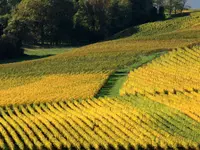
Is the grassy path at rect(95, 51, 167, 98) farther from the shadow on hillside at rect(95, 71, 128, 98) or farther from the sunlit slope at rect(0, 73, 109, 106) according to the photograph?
the sunlit slope at rect(0, 73, 109, 106)

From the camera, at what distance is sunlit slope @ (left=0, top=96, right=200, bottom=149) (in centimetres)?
2978

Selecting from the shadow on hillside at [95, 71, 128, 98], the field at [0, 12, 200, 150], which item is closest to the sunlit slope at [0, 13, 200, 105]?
the field at [0, 12, 200, 150]

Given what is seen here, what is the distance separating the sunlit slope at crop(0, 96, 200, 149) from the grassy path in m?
4.51

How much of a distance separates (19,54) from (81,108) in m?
48.6

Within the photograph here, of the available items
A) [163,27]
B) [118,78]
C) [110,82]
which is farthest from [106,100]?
[163,27]

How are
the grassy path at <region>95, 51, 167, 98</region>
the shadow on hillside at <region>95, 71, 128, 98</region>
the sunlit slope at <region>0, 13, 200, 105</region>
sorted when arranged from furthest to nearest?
the sunlit slope at <region>0, 13, 200, 105</region>, the grassy path at <region>95, 51, 167, 98</region>, the shadow on hillside at <region>95, 71, 128, 98</region>

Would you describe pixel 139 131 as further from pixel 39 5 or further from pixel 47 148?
pixel 39 5

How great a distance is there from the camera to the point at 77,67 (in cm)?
5762

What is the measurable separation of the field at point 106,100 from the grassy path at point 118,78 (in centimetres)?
9

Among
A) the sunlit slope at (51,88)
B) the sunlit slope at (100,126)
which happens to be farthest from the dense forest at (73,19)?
the sunlit slope at (100,126)

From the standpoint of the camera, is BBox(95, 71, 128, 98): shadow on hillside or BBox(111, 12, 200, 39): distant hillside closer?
BBox(95, 71, 128, 98): shadow on hillside

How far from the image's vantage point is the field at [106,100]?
100ft

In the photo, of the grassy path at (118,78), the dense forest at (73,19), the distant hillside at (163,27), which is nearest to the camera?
the grassy path at (118,78)

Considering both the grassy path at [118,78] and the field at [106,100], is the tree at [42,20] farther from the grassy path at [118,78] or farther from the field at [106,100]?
the grassy path at [118,78]
